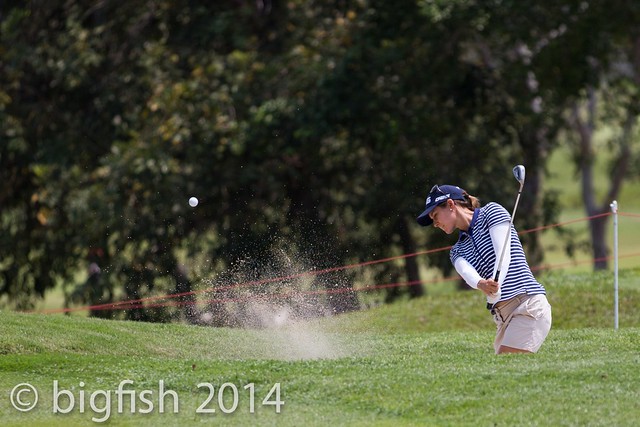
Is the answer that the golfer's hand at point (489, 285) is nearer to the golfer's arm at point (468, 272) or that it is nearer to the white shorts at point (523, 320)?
the golfer's arm at point (468, 272)

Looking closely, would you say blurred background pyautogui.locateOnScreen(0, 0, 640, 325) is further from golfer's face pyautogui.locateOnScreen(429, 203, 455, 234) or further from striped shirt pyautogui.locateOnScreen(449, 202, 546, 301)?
striped shirt pyautogui.locateOnScreen(449, 202, 546, 301)

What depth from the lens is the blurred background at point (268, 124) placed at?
21891mm

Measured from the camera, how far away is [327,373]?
9.17 m

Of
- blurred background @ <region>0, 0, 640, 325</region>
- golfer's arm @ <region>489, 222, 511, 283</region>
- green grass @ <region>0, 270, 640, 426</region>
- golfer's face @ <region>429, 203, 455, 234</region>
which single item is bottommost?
green grass @ <region>0, 270, 640, 426</region>

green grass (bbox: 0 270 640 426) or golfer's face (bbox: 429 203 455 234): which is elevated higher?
golfer's face (bbox: 429 203 455 234)

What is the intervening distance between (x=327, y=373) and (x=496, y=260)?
153cm

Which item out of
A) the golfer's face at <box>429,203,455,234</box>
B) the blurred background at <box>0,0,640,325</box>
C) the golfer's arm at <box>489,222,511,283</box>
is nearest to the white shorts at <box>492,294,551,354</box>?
the golfer's arm at <box>489,222,511,283</box>

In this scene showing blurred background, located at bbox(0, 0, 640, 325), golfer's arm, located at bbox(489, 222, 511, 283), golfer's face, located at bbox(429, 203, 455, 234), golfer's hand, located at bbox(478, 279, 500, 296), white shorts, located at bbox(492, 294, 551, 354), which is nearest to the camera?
golfer's hand, located at bbox(478, 279, 500, 296)

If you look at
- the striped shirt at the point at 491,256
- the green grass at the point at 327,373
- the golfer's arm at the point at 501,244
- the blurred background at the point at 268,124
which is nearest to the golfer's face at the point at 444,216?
the striped shirt at the point at 491,256

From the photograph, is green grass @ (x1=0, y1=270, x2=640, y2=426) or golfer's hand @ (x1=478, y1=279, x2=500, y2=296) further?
golfer's hand @ (x1=478, y1=279, x2=500, y2=296)

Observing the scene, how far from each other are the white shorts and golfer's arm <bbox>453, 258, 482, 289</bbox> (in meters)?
0.41

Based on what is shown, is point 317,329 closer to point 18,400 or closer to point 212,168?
point 18,400

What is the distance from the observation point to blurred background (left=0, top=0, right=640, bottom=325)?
2189 centimetres

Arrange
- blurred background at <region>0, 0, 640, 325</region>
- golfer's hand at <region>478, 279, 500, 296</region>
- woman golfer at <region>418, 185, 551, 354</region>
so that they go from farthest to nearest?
blurred background at <region>0, 0, 640, 325</region> < woman golfer at <region>418, 185, 551, 354</region> < golfer's hand at <region>478, 279, 500, 296</region>
